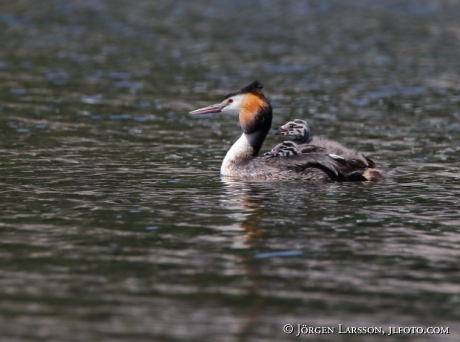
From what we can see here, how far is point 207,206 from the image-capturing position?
39.9 ft

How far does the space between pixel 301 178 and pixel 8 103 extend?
34.4 feet

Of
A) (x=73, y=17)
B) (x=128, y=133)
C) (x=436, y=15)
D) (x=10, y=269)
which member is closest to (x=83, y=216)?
(x=10, y=269)

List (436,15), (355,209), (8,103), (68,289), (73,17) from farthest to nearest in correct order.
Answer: (436,15), (73,17), (8,103), (355,209), (68,289)

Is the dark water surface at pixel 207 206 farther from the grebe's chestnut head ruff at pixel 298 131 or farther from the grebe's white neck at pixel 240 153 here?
the grebe's chestnut head ruff at pixel 298 131

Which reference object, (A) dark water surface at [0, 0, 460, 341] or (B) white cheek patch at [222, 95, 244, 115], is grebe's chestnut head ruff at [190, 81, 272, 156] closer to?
(B) white cheek patch at [222, 95, 244, 115]

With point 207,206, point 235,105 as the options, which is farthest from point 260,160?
point 207,206

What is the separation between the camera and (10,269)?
9.10 metres

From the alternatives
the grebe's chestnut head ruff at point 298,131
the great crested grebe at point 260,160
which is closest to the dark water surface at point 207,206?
the great crested grebe at point 260,160

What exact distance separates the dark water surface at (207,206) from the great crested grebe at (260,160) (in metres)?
0.34

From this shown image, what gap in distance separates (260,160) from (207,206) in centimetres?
246

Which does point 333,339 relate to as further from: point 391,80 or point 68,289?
point 391,80

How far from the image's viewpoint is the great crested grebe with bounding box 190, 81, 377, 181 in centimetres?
Answer: 1392

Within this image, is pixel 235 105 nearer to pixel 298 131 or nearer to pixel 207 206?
pixel 298 131

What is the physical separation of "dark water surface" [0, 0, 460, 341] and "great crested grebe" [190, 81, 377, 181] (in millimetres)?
337
